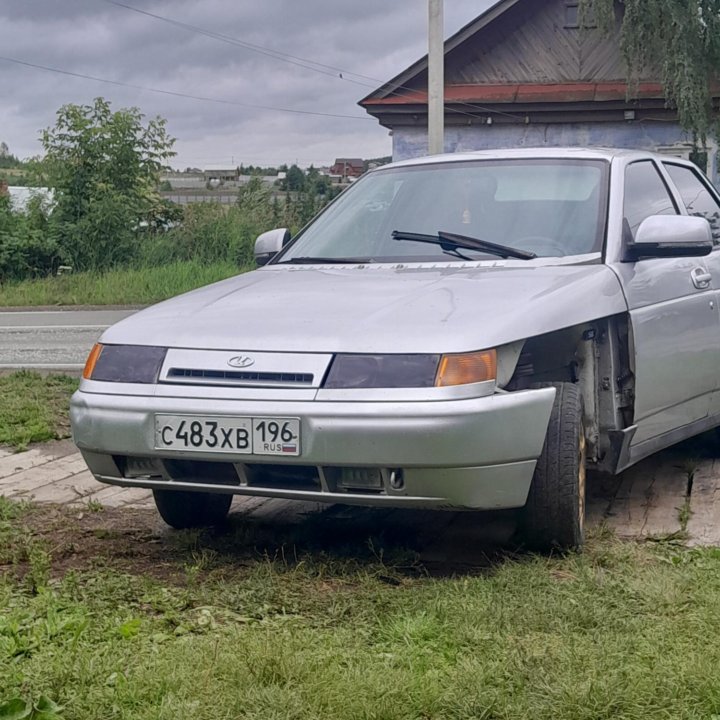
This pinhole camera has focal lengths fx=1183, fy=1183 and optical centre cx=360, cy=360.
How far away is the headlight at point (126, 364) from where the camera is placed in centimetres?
412

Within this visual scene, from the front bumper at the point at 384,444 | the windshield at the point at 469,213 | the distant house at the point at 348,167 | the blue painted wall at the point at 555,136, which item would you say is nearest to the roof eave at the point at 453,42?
the blue painted wall at the point at 555,136

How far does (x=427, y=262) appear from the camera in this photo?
4949mm

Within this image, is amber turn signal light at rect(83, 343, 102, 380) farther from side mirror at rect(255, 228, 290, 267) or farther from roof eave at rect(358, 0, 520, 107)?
roof eave at rect(358, 0, 520, 107)

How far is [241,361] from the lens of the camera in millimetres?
3980

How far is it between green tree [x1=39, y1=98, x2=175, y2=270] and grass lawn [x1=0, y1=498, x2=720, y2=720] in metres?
16.6

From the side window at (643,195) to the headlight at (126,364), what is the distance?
84.7 inches

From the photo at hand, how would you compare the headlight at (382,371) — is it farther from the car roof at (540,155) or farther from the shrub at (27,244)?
the shrub at (27,244)

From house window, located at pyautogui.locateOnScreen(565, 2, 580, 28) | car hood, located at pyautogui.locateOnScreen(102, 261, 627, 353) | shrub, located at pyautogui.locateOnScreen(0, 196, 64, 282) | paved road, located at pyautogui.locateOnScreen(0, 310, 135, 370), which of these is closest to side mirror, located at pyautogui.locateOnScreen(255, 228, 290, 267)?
car hood, located at pyautogui.locateOnScreen(102, 261, 627, 353)

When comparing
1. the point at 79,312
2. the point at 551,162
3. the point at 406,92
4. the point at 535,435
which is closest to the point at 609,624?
the point at 535,435

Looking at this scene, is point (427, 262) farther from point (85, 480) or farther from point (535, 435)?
point (85, 480)

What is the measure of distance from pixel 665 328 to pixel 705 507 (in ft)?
2.69

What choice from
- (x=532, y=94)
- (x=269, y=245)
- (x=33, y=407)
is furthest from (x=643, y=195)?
(x=532, y=94)

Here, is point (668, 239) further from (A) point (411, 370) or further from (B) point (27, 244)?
(B) point (27, 244)

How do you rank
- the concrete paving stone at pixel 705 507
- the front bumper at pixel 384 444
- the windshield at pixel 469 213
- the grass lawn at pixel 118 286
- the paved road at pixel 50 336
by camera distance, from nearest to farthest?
the front bumper at pixel 384 444 < the concrete paving stone at pixel 705 507 < the windshield at pixel 469 213 < the paved road at pixel 50 336 < the grass lawn at pixel 118 286
